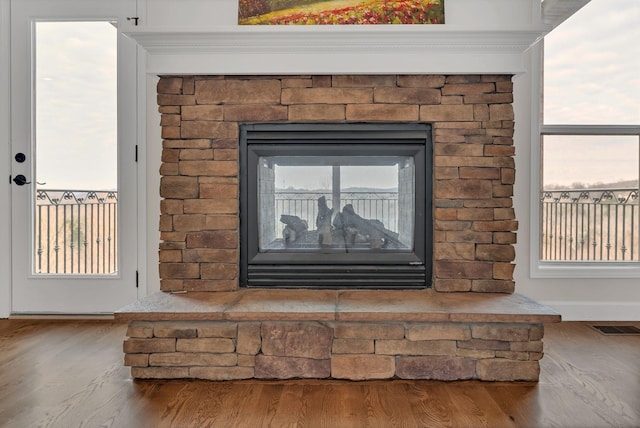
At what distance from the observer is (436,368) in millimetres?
1815

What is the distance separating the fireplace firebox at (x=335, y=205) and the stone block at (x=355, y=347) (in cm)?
46

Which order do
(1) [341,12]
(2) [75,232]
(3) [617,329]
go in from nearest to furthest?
1. (1) [341,12]
2. (3) [617,329]
3. (2) [75,232]

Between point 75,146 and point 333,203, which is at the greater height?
point 75,146

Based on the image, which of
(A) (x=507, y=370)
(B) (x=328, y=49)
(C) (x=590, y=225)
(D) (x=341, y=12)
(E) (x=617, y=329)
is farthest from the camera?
(C) (x=590, y=225)

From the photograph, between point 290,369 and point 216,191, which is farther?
point 216,191

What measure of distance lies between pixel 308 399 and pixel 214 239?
0.95m

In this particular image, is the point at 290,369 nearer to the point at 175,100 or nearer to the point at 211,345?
the point at 211,345

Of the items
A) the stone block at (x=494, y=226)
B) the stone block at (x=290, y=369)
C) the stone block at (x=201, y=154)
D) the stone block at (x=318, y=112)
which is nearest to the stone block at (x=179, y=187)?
the stone block at (x=201, y=154)

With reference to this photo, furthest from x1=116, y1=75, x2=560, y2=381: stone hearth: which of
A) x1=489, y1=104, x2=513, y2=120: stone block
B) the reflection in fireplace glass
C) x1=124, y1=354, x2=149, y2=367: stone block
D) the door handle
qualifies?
the door handle

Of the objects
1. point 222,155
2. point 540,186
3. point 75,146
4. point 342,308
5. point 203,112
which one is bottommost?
point 342,308

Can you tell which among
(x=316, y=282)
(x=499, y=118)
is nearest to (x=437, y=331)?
(x=316, y=282)

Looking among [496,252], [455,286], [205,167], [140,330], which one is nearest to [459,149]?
[496,252]

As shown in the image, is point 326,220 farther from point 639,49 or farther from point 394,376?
point 639,49

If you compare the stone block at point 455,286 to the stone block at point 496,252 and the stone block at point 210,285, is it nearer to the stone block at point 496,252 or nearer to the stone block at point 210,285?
the stone block at point 496,252
